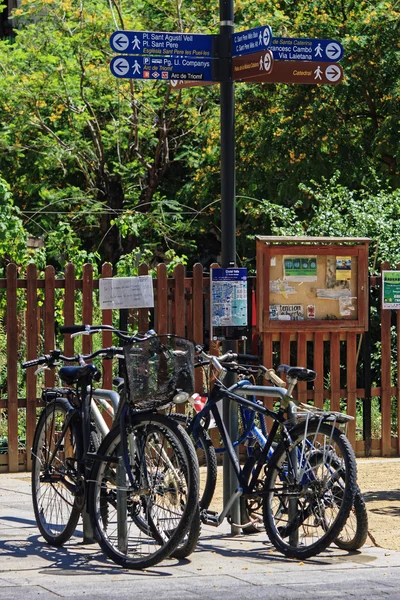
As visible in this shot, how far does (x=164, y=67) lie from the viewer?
7512mm

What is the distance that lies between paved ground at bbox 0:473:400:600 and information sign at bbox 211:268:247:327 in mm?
1384

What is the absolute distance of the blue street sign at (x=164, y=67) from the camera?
745cm

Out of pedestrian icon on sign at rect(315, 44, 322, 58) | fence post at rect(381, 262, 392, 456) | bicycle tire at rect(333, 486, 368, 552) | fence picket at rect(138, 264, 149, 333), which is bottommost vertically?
bicycle tire at rect(333, 486, 368, 552)

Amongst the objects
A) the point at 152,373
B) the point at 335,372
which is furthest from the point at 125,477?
the point at 335,372

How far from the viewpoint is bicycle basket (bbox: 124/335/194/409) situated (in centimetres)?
628

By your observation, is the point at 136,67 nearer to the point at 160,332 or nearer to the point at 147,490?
the point at 147,490

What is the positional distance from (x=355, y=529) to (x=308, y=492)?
1.40 feet

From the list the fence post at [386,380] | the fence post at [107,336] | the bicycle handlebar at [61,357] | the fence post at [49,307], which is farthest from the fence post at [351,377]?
the bicycle handlebar at [61,357]

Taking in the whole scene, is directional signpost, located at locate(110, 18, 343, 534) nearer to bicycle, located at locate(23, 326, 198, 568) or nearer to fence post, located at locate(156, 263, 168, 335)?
bicycle, located at locate(23, 326, 198, 568)

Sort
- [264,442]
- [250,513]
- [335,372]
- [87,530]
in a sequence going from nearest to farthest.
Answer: [87,530], [264,442], [250,513], [335,372]

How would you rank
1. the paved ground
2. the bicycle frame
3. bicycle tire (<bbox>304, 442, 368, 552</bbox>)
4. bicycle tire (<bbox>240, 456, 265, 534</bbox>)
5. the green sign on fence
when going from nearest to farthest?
1. the paved ground
2. bicycle tire (<bbox>304, 442, 368, 552</bbox>)
3. the bicycle frame
4. bicycle tire (<bbox>240, 456, 265, 534</bbox>)
5. the green sign on fence

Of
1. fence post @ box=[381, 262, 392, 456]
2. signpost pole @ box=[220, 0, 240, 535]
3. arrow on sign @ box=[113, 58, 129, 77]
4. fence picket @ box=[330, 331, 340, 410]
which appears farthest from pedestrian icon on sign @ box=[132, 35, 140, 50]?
fence post @ box=[381, 262, 392, 456]

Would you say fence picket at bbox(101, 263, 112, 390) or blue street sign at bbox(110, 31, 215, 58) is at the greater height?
blue street sign at bbox(110, 31, 215, 58)

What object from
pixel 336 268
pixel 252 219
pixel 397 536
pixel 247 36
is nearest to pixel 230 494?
pixel 397 536
